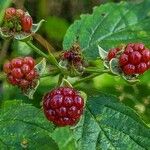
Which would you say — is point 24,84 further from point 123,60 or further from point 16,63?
point 123,60

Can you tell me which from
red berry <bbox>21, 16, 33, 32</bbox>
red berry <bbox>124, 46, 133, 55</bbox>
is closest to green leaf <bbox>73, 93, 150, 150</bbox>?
red berry <bbox>124, 46, 133, 55</bbox>

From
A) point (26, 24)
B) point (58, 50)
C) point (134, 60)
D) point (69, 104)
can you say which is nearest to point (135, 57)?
point (134, 60)

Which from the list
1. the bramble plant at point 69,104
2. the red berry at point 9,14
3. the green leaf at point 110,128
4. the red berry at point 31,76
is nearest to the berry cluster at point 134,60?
the bramble plant at point 69,104

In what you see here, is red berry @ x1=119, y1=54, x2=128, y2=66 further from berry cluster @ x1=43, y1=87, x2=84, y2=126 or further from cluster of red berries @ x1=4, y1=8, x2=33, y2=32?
cluster of red berries @ x1=4, y1=8, x2=33, y2=32

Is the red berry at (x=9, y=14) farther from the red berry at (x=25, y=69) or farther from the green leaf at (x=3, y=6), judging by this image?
the red berry at (x=25, y=69)

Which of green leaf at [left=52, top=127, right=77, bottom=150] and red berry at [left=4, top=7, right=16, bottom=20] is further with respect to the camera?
green leaf at [left=52, top=127, right=77, bottom=150]
